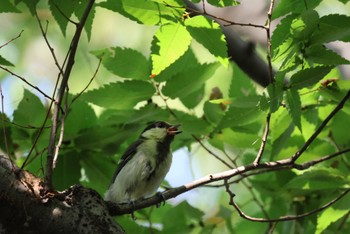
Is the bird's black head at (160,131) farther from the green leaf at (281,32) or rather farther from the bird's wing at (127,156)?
the green leaf at (281,32)

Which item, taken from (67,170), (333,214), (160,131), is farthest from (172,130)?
(333,214)

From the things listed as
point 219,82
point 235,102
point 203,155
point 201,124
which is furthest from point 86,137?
point 203,155

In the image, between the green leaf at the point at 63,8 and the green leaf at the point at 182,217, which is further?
the green leaf at the point at 182,217

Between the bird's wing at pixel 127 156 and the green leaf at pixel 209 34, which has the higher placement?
the green leaf at pixel 209 34

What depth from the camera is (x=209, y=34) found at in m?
2.50

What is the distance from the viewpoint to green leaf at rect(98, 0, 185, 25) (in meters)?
Answer: 2.51

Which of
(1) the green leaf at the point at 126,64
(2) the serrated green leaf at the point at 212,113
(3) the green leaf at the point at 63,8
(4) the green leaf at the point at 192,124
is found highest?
(3) the green leaf at the point at 63,8

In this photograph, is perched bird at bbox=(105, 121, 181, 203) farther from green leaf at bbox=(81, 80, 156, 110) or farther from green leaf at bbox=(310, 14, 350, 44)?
green leaf at bbox=(310, 14, 350, 44)

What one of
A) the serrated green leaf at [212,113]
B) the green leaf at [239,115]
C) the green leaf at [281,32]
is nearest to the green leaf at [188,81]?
the serrated green leaf at [212,113]

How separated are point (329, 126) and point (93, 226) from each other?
1.74 m

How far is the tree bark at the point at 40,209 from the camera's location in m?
2.12

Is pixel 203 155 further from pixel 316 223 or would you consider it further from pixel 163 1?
pixel 163 1

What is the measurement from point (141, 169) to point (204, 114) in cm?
77

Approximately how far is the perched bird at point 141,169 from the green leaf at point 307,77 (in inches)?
58.6
